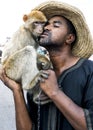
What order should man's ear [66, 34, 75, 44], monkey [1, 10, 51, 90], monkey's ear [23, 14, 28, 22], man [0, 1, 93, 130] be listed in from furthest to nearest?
monkey's ear [23, 14, 28, 22] → man's ear [66, 34, 75, 44] → monkey [1, 10, 51, 90] → man [0, 1, 93, 130]

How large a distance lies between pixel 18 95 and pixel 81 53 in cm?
59

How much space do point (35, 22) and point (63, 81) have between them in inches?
33.7

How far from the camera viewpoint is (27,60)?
10.7ft

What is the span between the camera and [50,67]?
3229 mm

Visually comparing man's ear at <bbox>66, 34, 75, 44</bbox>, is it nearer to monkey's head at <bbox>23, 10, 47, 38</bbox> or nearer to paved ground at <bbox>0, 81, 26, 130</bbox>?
monkey's head at <bbox>23, 10, 47, 38</bbox>

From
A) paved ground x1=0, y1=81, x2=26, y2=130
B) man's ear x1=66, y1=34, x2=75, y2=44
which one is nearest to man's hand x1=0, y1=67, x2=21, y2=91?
man's ear x1=66, y1=34, x2=75, y2=44

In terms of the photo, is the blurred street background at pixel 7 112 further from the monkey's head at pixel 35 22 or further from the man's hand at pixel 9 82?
the man's hand at pixel 9 82

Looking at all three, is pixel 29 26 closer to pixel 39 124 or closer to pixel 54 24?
pixel 54 24

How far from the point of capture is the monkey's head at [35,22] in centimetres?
343

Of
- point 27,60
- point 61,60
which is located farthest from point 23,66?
point 61,60

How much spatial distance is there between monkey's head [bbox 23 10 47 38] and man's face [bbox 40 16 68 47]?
0.41ft

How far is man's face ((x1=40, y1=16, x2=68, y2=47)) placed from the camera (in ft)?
10.5

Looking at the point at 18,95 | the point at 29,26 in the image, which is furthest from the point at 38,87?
the point at 29,26

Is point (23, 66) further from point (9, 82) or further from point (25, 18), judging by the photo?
point (25, 18)
